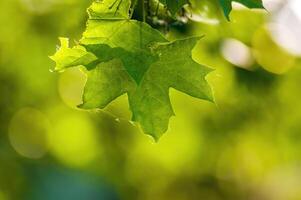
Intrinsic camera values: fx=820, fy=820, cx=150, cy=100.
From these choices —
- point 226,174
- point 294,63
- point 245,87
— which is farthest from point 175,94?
point 226,174

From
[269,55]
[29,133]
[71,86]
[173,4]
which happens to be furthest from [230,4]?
[29,133]

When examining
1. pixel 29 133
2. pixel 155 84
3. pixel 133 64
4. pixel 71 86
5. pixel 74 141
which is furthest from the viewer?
pixel 29 133

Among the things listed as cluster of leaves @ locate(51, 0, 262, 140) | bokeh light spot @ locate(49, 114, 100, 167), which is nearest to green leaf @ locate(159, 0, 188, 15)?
cluster of leaves @ locate(51, 0, 262, 140)

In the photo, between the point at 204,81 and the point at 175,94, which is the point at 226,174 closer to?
the point at 175,94

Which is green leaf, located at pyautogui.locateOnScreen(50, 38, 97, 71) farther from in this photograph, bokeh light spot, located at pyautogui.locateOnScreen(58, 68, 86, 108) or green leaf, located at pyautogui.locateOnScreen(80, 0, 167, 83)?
bokeh light spot, located at pyautogui.locateOnScreen(58, 68, 86, 108)

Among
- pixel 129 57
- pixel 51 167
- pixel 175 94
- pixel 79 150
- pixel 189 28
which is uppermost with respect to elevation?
pixel 129 57

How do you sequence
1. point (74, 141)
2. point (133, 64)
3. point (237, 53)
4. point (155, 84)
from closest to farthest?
point (133, 64), point (155, 84), point (237, 53), point (74, 141)

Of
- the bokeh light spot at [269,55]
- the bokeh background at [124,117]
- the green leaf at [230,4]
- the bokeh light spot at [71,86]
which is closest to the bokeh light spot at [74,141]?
the bokeh background at [124,117]

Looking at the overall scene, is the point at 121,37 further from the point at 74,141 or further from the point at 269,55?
the point at 74,141

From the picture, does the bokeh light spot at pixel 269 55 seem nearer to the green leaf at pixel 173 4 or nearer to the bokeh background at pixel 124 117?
the bokeh background at pixel 124 117
